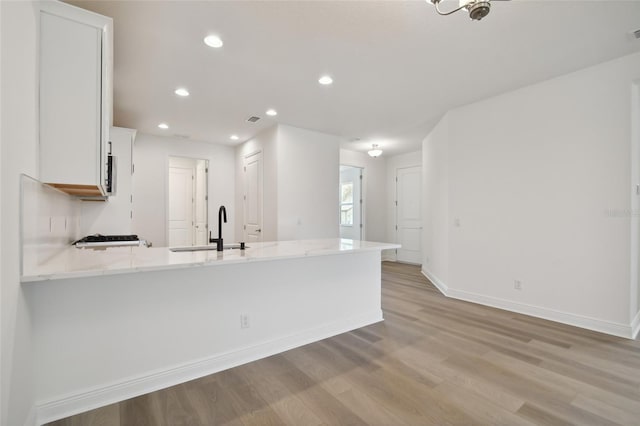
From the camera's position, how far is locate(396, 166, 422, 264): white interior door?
7051 millimetres

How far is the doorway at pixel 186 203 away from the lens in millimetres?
6730

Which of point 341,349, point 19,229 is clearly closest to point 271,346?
point 341,349

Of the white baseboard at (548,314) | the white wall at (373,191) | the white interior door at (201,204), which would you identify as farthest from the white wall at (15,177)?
the white wall at (373,191)

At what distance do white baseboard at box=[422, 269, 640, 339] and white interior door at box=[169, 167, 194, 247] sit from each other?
5645mm

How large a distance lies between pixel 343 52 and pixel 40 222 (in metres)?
2.61

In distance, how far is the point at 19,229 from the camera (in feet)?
4.54

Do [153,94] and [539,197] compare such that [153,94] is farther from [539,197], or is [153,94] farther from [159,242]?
[539,197]

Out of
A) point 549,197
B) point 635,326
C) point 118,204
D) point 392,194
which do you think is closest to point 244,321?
point 118,204

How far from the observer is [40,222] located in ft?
5.90

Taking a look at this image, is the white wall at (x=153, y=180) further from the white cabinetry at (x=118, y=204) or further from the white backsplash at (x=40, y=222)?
the white backsplash at (x=40, y=222)

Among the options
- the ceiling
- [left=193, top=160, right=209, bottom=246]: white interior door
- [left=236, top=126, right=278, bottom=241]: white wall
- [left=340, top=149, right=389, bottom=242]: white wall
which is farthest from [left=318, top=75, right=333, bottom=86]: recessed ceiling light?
[left=193, top=160, right=209, bottom=246]: white interior door

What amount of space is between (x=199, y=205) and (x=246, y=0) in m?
5.41

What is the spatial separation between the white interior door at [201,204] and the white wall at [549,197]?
4705mm

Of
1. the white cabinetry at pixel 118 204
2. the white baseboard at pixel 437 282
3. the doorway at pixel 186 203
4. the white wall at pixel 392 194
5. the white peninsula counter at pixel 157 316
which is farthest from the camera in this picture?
the white wall at pixel 392 194
